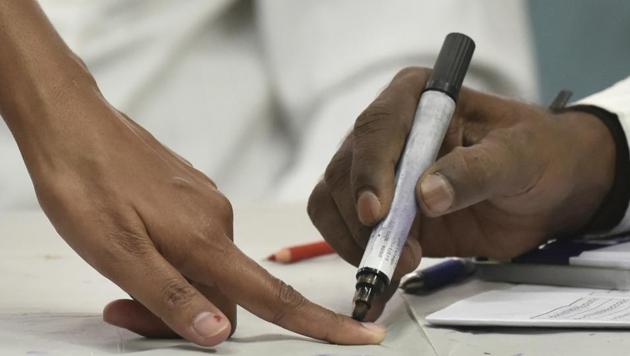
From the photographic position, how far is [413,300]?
66 centimetres

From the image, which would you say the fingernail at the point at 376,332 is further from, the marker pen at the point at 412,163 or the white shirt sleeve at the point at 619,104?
the white shirt sleeve at the point at 619,104

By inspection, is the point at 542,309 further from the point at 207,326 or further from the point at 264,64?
the point at 264,64

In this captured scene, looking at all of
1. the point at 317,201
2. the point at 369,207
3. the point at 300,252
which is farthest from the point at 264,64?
the point at 369,207

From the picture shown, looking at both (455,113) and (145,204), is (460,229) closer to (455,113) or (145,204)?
(455,113)

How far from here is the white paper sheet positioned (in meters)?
0.55

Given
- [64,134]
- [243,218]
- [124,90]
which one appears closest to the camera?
[64,134]

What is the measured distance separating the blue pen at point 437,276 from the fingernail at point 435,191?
106mm

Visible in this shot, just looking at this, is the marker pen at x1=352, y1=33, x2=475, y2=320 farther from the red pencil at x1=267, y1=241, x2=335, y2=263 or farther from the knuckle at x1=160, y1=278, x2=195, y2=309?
the red pencil at x1=267, y1=241, x2=335, y2=263

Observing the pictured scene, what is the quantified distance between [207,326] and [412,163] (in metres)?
0.16

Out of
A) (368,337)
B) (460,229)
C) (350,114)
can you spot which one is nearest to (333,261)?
(460,229)

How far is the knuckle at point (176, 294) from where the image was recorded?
1.70ft

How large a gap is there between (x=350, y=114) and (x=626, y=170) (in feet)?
1.93

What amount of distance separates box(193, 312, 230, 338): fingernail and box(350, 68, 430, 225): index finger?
4.6 inches

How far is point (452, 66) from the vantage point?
660 millimetres
